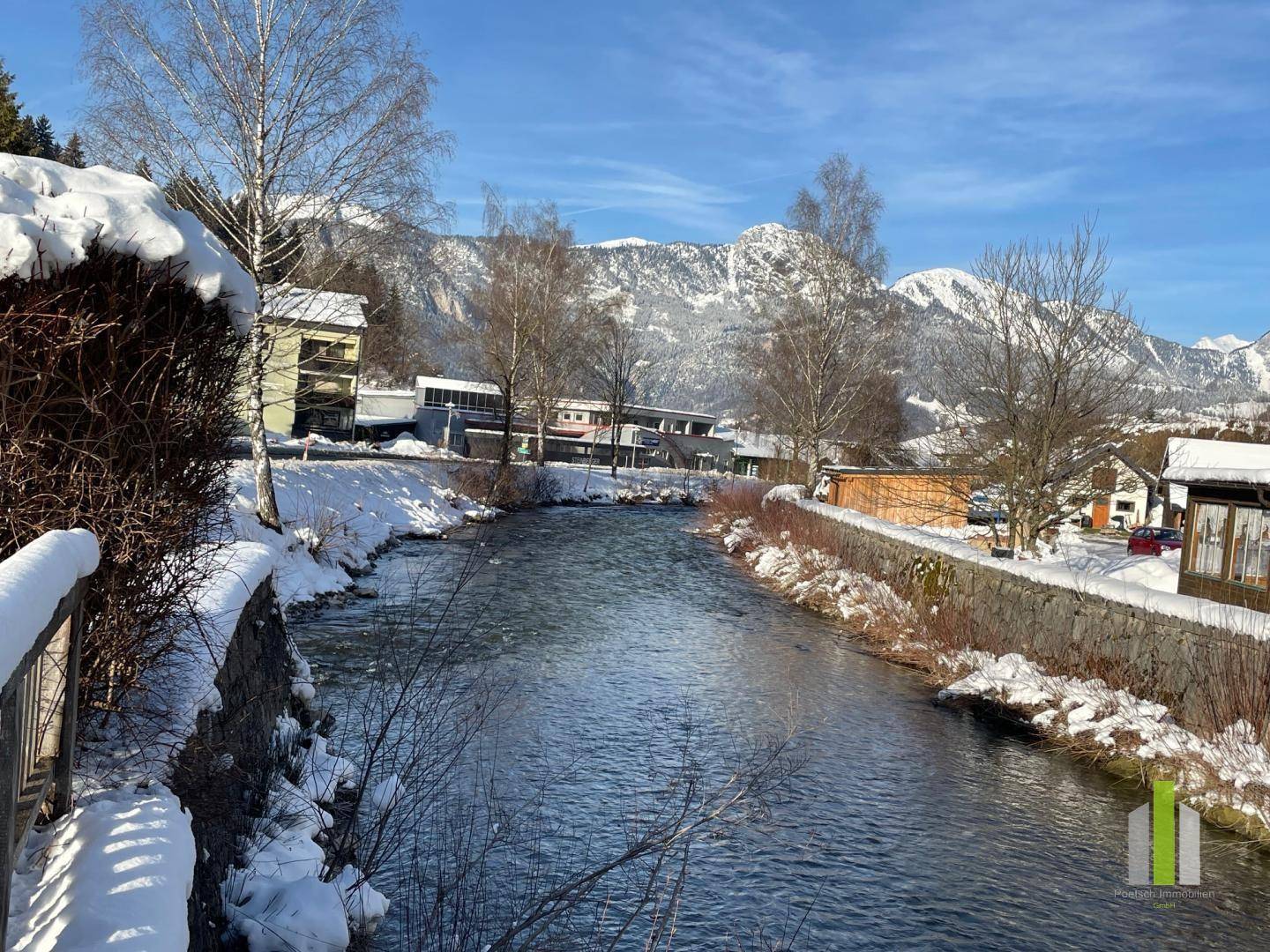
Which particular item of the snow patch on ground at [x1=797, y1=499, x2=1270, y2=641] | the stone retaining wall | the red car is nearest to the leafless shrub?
the stone retaining wall

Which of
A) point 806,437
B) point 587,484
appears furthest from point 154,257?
point 587,484

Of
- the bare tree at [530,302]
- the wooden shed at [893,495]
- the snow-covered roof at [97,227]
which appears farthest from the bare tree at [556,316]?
the snow-covered roof at [97,227]

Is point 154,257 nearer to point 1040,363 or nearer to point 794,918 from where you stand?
point 794,918

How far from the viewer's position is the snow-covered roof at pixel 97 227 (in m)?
4.23

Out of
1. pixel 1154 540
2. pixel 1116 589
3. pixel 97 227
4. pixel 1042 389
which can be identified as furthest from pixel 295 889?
pixel 1154 540

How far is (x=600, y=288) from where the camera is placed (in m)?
51.9

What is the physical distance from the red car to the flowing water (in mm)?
24214

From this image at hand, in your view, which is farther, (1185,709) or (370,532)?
(370,532)

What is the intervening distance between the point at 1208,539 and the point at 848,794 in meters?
15.3

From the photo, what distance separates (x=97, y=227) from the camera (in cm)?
456

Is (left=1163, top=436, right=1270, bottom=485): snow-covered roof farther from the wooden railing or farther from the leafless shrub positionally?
the wooden railing

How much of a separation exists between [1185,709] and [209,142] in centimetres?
1593

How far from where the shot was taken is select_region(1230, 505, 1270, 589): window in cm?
1925

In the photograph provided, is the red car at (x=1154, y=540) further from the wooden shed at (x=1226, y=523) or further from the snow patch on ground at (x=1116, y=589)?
the snow patch on ground at (x=1116, y=589)
